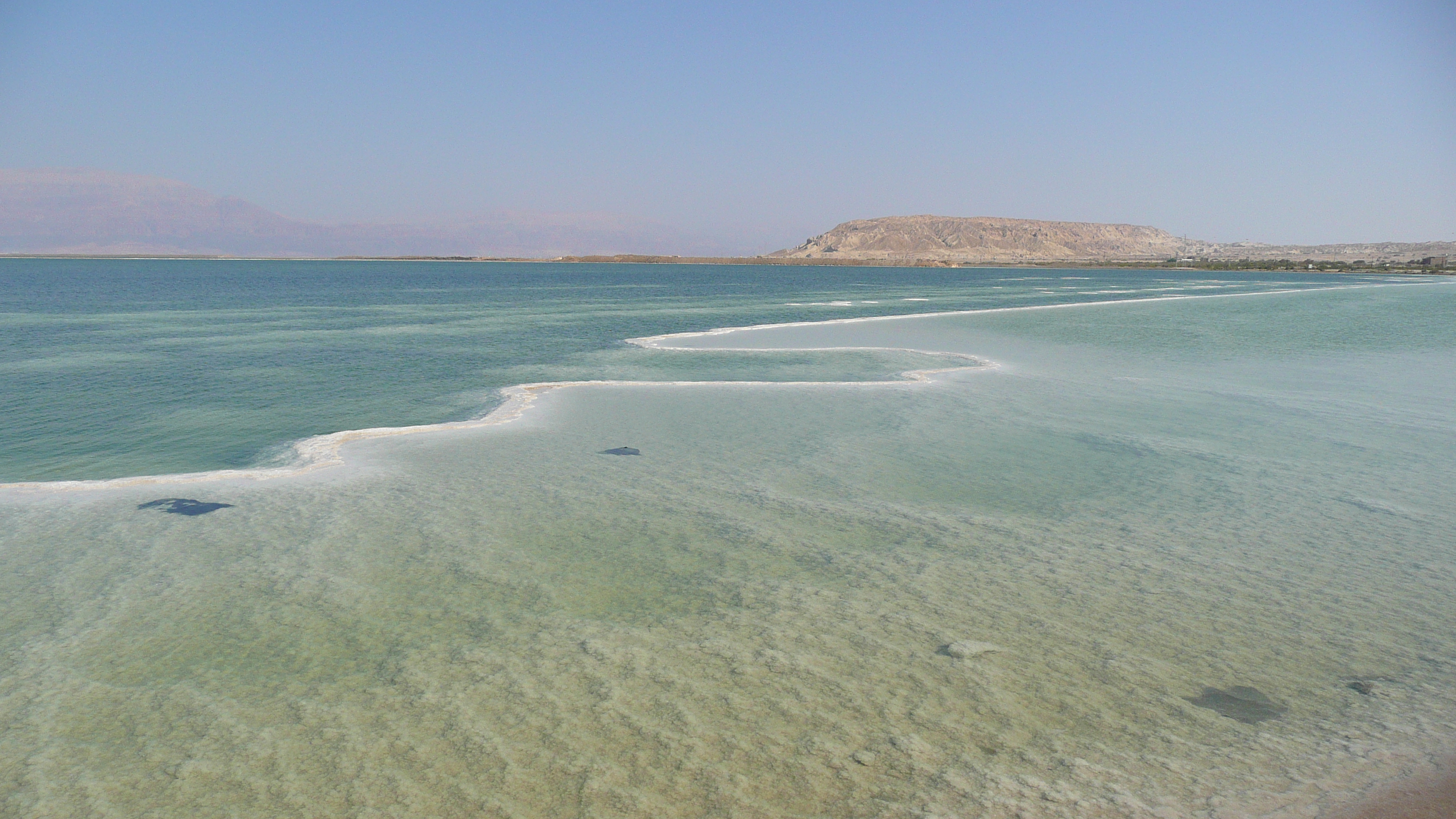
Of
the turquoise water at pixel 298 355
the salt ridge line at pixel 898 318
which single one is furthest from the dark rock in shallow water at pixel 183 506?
the salt ridge line at pixel 898 318

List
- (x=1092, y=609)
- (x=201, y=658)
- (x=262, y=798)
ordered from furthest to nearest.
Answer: (x=1092, y=609), (x=201, y=658), (x=262, y=798)

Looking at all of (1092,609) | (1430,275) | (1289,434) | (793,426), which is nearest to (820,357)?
(793,426)

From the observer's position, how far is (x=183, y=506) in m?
9.48

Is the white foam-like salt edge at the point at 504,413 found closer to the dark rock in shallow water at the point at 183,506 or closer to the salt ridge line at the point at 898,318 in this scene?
the salt ridge line at the point at 898,318

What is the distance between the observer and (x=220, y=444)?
12.8 m

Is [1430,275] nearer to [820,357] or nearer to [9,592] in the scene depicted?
[820,357]

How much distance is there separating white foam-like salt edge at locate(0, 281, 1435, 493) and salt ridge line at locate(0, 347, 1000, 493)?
13 mm

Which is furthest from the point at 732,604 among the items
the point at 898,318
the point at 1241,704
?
the point at 898,318

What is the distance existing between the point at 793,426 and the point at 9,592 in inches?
386

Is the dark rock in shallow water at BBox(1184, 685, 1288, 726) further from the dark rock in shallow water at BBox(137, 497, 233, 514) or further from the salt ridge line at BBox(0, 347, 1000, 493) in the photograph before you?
the salt ridge line at BBox(0, 347, 1000, 493)

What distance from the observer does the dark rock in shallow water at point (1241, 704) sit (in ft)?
16.9

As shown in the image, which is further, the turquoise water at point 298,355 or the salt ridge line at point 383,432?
the turquoise water at point 298,355

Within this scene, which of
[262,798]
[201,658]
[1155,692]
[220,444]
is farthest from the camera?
[220,444]

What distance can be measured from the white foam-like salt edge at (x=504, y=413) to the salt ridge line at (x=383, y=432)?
1 centimetres
